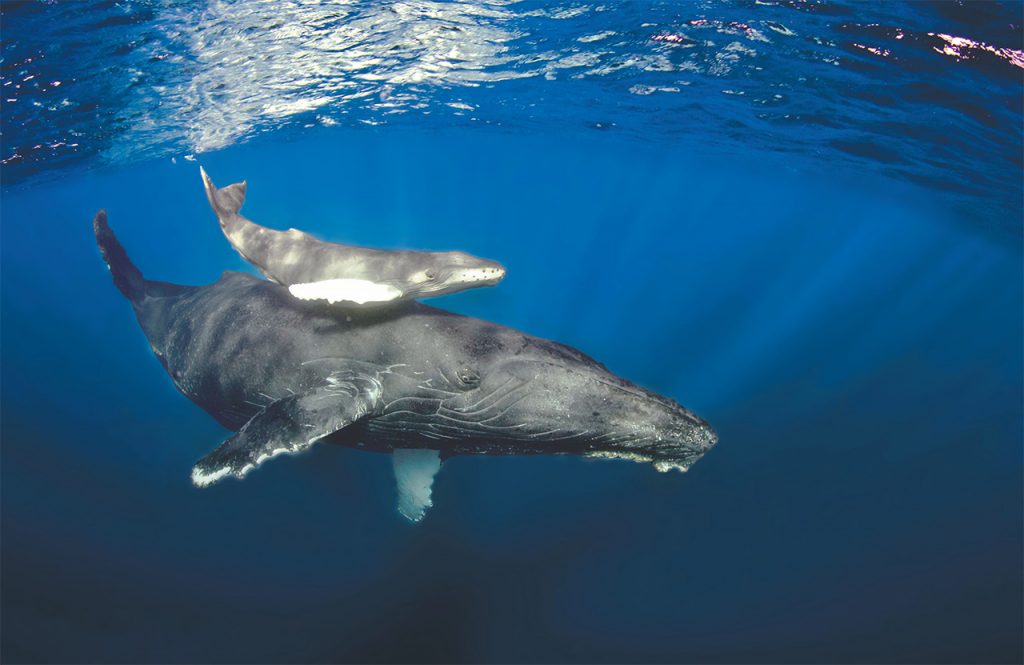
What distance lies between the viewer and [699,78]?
1518 cm

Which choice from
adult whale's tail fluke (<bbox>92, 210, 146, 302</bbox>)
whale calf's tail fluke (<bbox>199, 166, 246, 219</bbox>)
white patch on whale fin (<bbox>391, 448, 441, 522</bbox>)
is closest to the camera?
whale calf's tail fluke (<bbox>199, 166, 246, 219</bbox>)

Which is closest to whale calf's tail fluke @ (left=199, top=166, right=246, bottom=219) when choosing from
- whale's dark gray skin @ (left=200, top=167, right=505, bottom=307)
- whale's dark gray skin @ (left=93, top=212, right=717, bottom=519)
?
whale's dark gray skin @ (left=200, top=167, right=505, bottom=307)

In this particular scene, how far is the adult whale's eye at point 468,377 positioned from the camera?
418cm

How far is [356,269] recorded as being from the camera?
4383 mm

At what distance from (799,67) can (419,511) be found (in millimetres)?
14719

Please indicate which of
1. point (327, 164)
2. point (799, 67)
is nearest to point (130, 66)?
point (799, 67)

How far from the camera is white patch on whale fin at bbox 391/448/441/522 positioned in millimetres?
6414

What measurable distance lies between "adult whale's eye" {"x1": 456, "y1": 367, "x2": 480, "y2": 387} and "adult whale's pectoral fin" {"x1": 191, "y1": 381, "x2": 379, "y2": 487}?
0.90 metres

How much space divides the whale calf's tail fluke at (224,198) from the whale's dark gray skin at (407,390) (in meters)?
1.11

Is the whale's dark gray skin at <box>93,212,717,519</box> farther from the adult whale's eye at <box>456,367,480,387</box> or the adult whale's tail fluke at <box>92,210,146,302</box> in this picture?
the adult whale's tail fluke at <box>92,210,146,302</box>

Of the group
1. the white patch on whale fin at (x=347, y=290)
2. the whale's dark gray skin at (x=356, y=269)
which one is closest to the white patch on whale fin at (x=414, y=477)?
the whale's dark gray skin at (x=356, y=269)

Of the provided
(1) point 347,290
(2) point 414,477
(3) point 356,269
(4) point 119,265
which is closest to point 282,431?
(1) point 347,290

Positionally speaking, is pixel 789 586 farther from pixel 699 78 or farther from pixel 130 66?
pixel 130 66

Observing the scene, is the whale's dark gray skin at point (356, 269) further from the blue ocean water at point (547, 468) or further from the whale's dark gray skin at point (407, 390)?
the blue ocean water at point (547, 468)
